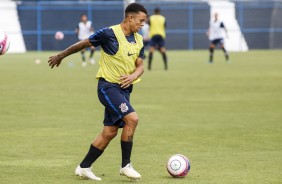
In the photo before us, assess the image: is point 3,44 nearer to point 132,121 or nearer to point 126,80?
point 126,80

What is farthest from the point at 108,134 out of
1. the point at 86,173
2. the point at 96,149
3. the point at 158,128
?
the point at 158,128

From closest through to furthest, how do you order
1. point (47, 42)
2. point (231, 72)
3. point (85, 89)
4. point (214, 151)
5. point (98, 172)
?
point (98, 172) < point (214, 151) < point (85, 89) < point (231, 72) < point (47, 42)

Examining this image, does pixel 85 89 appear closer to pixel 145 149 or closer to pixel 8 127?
pixel 8 127

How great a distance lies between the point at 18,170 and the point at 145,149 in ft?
8.95

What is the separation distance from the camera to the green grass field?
10719 millimetres

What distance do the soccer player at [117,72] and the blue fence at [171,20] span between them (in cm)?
4831

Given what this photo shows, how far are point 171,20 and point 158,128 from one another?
43645 millimetres

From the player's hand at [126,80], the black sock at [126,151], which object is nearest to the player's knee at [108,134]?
the black sock at [126,151]

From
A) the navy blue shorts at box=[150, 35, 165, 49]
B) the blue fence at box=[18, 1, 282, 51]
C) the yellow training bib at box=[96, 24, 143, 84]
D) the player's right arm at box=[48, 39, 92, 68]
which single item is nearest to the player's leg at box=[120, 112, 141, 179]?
the yellow training bib at box=[96, 24, 143, 84]

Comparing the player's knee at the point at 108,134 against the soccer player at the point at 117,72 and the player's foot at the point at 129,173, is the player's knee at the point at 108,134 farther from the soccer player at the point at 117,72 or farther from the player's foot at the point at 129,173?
the player's foot at the point at 129,173

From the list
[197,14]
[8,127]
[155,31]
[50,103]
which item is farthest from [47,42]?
[8,127]

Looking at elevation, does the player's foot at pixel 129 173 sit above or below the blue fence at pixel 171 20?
above

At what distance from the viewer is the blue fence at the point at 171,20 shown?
191 ft

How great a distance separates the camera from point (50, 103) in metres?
20.7
